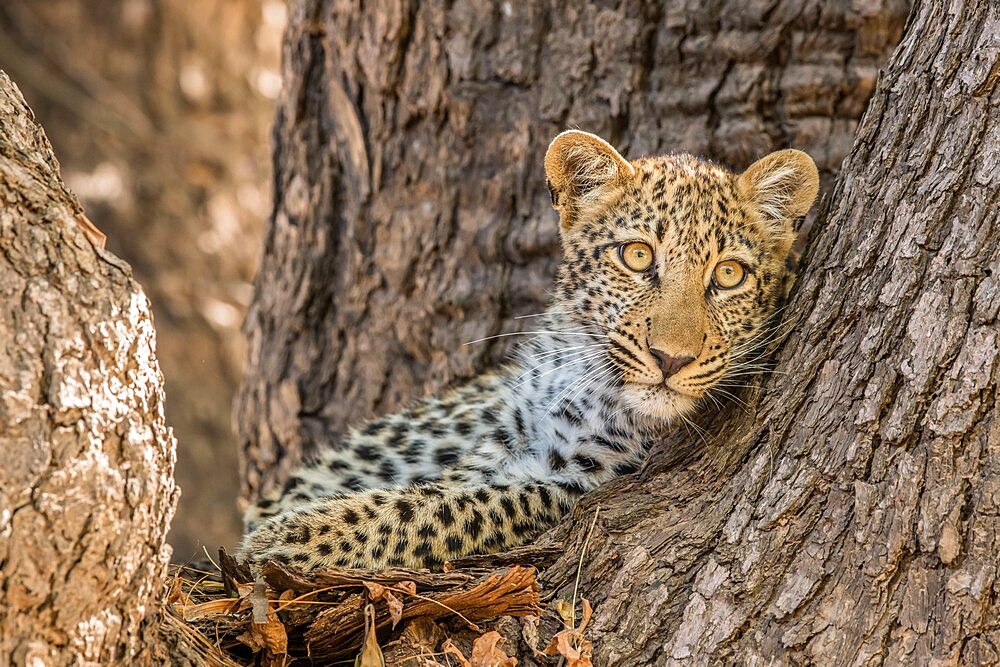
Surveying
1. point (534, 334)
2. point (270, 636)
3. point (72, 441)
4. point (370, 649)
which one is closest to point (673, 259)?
point (534, 334)

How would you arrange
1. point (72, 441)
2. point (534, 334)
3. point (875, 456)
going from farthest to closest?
1. point (534, 334)
2. point (875, 456)
3. point (72, 441)

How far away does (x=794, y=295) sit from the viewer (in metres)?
4.04

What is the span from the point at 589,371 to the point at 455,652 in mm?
1536

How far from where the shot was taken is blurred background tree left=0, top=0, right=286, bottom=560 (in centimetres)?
1006

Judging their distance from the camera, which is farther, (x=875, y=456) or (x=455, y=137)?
(x=455, y=137)

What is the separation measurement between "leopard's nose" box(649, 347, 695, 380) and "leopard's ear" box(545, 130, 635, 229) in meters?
0.88

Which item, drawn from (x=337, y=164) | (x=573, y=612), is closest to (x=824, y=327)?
(x=573, y=612)

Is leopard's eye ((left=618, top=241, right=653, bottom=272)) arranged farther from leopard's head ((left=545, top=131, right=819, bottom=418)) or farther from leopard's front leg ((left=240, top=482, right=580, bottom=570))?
leopard's front leg ((left=240, top=482, right=580, bottom=570))

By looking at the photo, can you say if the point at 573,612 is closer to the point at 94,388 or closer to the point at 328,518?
the point at 328,518

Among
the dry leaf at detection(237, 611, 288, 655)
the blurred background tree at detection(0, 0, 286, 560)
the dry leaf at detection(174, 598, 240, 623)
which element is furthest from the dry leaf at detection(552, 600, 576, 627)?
the blurred background tree at detection(0, 0, 286, 560)

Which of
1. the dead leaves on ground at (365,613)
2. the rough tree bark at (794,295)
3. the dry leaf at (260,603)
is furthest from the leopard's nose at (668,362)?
the dry leaf at (260,603)

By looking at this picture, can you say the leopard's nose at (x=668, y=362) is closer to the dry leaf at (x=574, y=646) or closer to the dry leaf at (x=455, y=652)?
the dry leaf at (x=574, y=646)

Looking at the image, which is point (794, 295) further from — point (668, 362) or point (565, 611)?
point (565, 611)

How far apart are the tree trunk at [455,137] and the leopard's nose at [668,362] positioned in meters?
1.44
